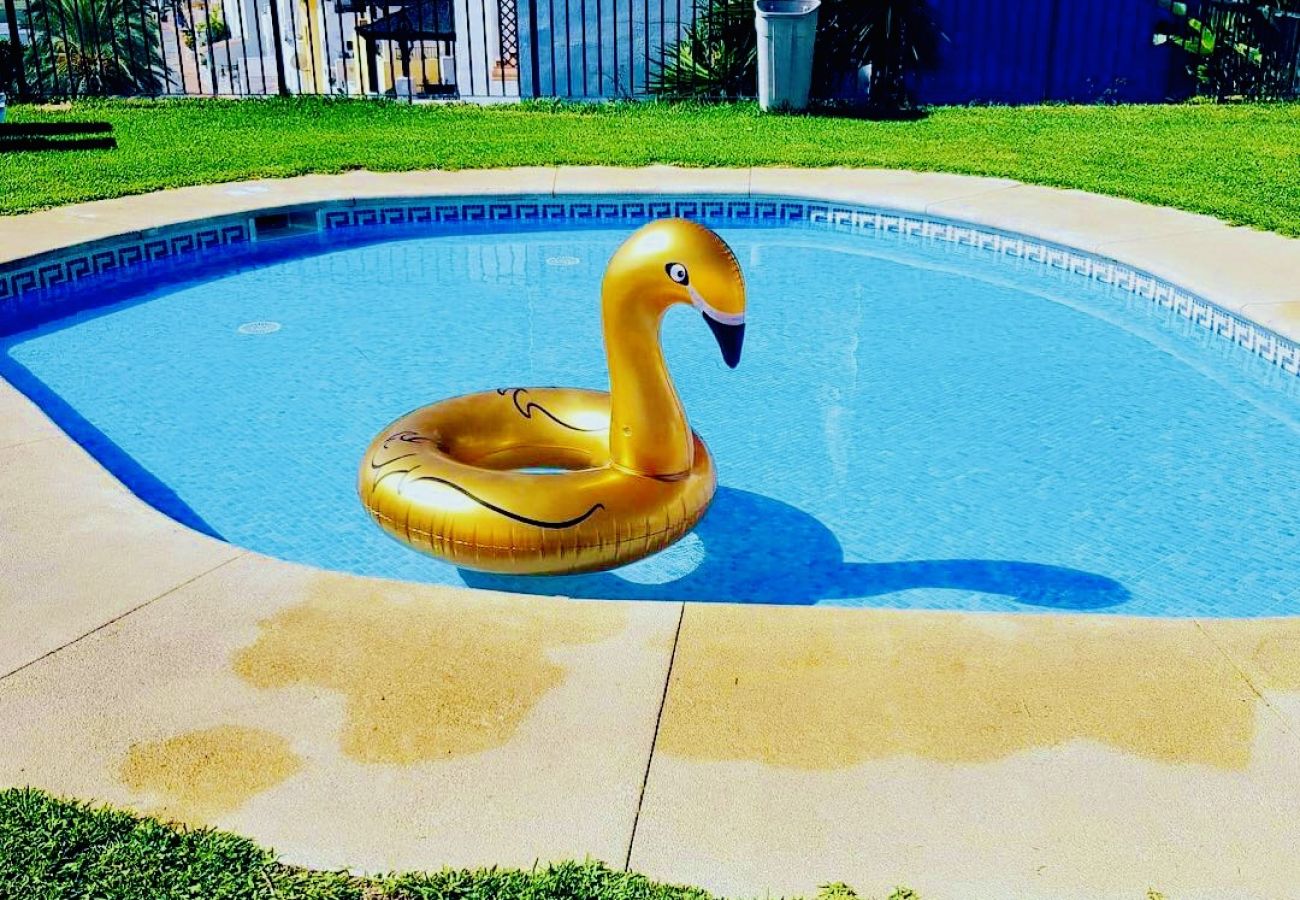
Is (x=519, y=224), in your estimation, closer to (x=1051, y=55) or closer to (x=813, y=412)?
(x=813, y=412)

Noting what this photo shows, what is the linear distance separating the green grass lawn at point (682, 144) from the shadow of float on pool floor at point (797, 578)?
4.93 metres

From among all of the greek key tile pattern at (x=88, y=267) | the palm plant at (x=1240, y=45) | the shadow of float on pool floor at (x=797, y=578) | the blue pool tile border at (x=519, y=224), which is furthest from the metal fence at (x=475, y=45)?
the shadow of float on pool floor at (x=797, y=578)

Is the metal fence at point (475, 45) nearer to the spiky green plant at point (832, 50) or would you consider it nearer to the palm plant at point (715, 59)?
the palm plant at point (715, 59)

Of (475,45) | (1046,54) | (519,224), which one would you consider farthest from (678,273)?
(475,45)

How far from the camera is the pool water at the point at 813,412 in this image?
190 inches

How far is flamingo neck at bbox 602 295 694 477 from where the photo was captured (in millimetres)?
4254

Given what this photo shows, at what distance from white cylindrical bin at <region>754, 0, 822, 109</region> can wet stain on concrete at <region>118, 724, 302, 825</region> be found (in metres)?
11.9

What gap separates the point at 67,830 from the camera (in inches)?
108

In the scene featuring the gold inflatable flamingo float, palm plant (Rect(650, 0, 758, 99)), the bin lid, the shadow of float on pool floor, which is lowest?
the shadow of float on pool floor

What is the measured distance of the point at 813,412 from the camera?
252 inches

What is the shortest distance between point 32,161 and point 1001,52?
11350mm

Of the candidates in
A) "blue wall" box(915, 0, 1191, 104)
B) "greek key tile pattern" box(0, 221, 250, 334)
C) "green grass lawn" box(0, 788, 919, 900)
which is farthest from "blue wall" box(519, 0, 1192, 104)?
"green grass lawn" box(0, 788, 919, 900)

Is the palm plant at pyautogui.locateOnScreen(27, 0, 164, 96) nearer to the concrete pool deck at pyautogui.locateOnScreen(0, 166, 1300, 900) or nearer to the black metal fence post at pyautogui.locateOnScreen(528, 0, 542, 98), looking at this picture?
the black metal fence post at pyautogui.locateOnScreen(528, 0, 542, 98)

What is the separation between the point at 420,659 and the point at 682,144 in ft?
30.9
